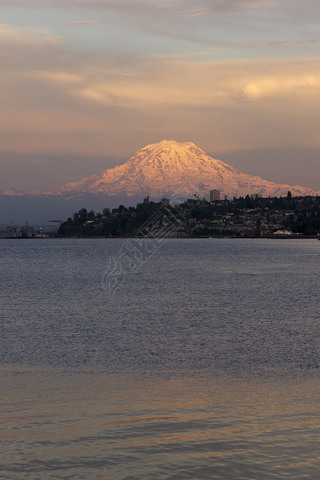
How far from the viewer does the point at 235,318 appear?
5475 cm

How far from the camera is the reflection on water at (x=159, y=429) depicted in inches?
682

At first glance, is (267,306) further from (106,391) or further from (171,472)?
(171,472)

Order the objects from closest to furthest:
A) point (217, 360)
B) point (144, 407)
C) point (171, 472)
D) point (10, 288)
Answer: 1. point (171, 472)
2. point (144, 407)
3. point (217, 360)
4. point (10, 288)

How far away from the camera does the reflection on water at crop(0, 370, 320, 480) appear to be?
17.3 m

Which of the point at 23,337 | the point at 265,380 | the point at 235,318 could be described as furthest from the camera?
the point at 235,318

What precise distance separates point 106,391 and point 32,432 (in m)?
6.38

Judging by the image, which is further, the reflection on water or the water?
the water

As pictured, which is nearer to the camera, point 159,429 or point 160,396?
point 159,429

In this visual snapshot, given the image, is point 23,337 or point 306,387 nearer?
point 306,387

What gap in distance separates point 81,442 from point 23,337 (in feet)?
80.2

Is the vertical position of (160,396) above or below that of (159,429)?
below

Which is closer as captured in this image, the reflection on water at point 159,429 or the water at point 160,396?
the reflection on water at point 159,429

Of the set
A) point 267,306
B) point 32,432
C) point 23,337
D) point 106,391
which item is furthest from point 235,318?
point 32,432

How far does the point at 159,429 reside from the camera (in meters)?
20.8
